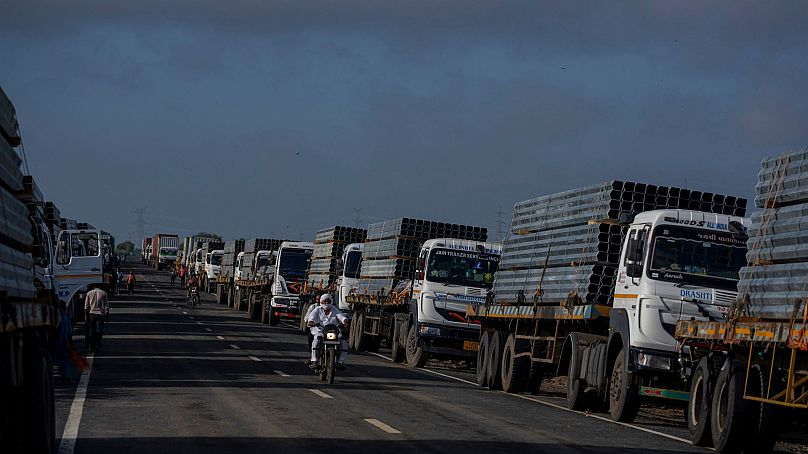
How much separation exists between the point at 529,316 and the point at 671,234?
529 centimetres

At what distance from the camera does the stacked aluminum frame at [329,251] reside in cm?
4550

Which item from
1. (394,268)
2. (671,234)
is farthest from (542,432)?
(394,268)

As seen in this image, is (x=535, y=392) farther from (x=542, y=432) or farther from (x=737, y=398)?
(x=737, y=398)

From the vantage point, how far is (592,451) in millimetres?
13312

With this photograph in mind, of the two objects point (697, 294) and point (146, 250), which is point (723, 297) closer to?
point (697, 294)

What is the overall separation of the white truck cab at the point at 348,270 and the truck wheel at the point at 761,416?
27.7m

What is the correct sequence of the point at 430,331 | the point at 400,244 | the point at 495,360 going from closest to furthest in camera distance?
1. the point at 495,360
2. the point at 430,331
3. the point at 400,244

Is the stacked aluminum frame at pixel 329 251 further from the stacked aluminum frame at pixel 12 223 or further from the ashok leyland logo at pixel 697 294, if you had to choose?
the stacked aluminum frame at pixel 12 223

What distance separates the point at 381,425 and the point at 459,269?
14.1 metres

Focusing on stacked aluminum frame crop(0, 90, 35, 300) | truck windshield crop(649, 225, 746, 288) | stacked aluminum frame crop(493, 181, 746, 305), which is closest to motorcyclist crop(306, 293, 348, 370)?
stacked aluminum frame crop(493, 181, 746, 305)

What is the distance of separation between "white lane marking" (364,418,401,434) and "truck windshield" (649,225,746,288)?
426cm

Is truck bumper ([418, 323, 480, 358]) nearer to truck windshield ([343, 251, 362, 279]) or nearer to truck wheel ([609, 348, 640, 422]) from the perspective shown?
truck wheel ([609, 348, 640, 422])

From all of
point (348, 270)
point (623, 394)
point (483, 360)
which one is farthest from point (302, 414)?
point (348, 270)

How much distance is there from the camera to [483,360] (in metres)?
24.9
